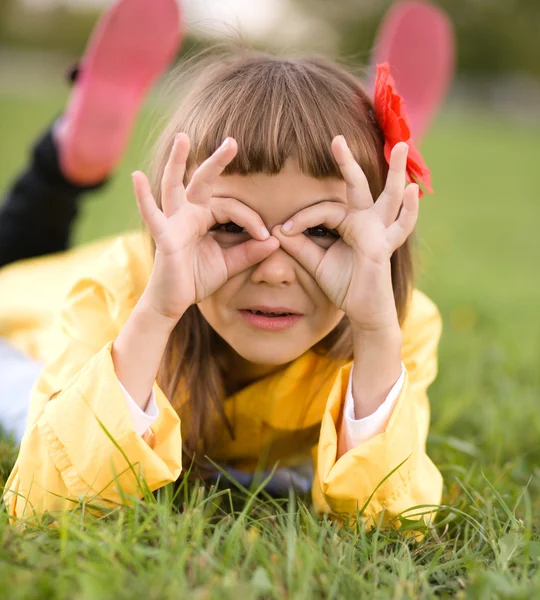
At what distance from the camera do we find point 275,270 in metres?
1.36

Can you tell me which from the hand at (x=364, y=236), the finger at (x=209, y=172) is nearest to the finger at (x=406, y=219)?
the hand at (x=364, y=236)

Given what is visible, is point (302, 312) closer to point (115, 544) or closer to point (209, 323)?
point (209, 323)

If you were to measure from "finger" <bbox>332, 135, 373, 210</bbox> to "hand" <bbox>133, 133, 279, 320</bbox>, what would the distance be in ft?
0.56

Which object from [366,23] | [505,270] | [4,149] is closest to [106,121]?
[505,270]

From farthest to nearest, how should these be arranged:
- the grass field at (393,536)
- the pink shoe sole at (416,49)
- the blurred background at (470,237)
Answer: the pink shoe sole at (416,49) → the blurred background at (470,237) → the grass field at (393,536)

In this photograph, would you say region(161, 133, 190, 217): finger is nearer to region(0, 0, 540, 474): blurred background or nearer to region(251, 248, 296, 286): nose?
region(251, 248, 296, 286): nose

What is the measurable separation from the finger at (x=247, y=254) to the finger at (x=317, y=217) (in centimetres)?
4

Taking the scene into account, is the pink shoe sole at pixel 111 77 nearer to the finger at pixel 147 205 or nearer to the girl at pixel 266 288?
the girl at pixel 266 288

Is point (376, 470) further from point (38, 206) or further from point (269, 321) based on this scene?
point (38, 206)

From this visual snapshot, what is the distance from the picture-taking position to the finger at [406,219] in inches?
51.5

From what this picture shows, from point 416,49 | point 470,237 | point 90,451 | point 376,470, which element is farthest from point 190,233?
point 470,237

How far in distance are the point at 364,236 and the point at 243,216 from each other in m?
0.23

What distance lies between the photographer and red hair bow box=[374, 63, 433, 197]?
56.2 inches

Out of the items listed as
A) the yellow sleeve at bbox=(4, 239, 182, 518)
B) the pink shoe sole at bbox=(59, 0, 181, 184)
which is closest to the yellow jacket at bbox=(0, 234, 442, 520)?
the yellow sleeve at bbox=(4, 239, 182, 518)
